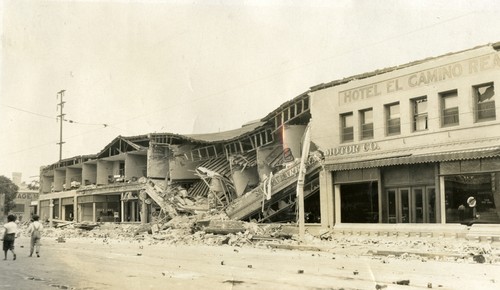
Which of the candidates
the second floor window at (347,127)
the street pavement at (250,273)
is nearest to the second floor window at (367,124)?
the second floor window at (347,127)

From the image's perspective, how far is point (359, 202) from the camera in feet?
86.3

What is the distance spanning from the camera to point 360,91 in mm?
26234

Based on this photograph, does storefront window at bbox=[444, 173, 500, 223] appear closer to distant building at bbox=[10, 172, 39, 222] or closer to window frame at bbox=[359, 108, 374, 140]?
window frame at bbox=[359, 108, 374, 140]

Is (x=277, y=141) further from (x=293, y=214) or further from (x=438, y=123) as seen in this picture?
(x=438, y=123)

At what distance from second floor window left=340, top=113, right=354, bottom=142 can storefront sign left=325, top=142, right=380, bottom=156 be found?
0.55m

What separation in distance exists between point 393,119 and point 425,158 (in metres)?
3.10

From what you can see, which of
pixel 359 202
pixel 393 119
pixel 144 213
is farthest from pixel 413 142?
pixel 144 213

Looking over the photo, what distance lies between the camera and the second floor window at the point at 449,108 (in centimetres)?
2241

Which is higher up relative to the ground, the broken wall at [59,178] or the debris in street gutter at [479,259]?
the broken wall at [59,178]

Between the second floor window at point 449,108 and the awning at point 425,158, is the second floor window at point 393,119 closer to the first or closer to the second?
the awning at point 425,158

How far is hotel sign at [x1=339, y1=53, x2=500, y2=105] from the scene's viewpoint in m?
21.1

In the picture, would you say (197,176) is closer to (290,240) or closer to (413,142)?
(290,240)

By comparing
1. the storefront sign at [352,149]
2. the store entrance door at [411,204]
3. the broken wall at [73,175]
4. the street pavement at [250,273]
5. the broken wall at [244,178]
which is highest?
the broken wall at [73,175]

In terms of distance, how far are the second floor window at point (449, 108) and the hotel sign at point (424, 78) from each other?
2.51 feet
